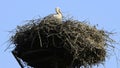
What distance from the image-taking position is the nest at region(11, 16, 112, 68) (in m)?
7.64

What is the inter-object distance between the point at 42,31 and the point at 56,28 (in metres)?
0.26

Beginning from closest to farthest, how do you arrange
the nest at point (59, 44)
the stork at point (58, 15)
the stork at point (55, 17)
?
the nest at point (59, 44) < the stork at point (55, 17) < the stork at point (58, 15)

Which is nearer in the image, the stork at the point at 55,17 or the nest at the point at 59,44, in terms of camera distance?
the nest at the point at 59,44

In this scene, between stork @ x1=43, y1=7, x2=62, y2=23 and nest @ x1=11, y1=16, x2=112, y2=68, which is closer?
nest @ x1=11, y1=16, x2=112, y2=68

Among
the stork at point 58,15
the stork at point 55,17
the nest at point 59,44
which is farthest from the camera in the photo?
the stork at point 58,15

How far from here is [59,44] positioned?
7711mm

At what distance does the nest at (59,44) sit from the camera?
764 centimetres

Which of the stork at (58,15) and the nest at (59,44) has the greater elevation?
the stork at (58,15)

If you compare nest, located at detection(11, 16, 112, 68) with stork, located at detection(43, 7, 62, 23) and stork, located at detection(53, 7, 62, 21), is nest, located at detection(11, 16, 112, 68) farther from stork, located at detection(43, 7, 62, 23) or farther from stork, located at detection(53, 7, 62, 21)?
stork, located at detection(53, 7, 62, 21)

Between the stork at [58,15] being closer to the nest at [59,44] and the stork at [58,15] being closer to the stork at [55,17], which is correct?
the stork at [55,17]

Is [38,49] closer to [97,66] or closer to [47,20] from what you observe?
[47,20]

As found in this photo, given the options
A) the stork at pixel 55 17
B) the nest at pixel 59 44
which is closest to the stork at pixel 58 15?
the stork at pixel 55 17

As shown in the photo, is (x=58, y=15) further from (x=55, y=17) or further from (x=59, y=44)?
(x=59, y=44)

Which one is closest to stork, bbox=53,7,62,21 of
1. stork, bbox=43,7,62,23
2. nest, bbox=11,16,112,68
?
stork, bbox=43,7,62,23
